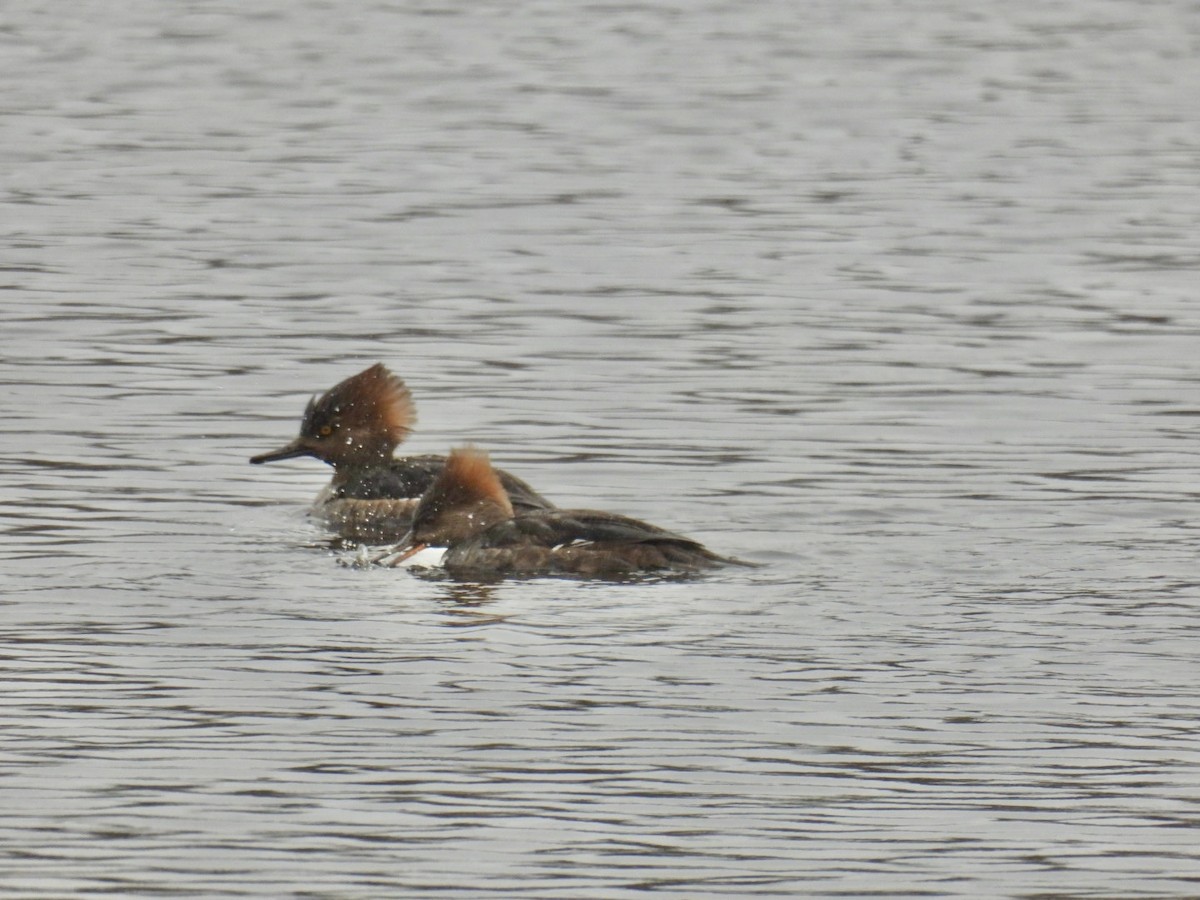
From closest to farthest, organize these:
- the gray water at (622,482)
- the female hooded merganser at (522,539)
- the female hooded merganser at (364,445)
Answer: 1. the gray water at (622,482)
2. the female hooded merganser at (522,539)
3. the female hooded merganser at (364,445)

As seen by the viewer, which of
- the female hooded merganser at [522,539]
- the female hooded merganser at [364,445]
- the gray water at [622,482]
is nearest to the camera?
the gray water at [622,482]

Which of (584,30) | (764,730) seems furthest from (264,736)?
(584,30)

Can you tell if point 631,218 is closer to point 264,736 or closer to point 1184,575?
point 1184,575

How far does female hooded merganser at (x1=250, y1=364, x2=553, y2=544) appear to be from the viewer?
13961mm

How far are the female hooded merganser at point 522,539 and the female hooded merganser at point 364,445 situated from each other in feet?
3.86

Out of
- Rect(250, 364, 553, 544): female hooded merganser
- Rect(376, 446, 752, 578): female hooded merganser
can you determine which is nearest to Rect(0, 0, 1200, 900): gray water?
Rect(376, 446, 752, 578): female hooded merganser

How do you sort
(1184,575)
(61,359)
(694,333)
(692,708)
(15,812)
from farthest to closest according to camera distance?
(694,333)
(61,359)
(1184,575)
(692,708)
(15,812)

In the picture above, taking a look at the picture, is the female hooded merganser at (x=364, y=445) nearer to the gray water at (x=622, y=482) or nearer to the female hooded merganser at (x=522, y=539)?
the gray water at (x=622, y=482)

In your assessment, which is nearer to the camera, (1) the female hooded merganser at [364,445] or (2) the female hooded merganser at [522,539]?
(2) the female hooded merganser at [522,539]

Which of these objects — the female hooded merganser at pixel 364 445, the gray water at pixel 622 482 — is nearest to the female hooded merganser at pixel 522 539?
the gray water at pixel 622 482

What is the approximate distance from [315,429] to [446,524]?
1982 mm

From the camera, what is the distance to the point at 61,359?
16906mm

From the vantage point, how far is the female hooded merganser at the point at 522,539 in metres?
11.7

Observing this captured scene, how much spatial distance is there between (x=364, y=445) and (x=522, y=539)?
2.53 meters
